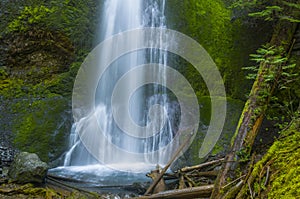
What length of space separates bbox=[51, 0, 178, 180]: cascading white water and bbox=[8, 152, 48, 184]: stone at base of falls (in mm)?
1459

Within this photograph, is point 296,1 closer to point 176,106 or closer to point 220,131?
point 220,131

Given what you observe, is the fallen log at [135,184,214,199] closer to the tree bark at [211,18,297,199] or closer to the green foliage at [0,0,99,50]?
the tree bark at [211,18,297,199]

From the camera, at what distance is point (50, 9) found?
9602 millimetres

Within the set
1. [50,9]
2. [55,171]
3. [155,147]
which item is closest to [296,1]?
[155,147]

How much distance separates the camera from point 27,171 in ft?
18.4

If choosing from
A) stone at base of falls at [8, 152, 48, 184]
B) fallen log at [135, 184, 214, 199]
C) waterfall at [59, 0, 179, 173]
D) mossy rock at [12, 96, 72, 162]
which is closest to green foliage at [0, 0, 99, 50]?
waterfall at [59, 0, 179, 173]

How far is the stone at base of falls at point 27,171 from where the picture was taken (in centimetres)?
557

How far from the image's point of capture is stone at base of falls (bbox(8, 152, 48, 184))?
557 centimetres

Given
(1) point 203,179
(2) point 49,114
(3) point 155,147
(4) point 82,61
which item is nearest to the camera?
(1) point 203,179

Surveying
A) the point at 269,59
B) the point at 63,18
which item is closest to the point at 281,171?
the point at 269,59

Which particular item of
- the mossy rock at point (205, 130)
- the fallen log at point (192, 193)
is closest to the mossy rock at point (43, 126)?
the mossy rock at point (205, 130)

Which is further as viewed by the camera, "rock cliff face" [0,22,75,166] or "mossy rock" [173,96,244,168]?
"rock cliff face" [0,22,75,166]

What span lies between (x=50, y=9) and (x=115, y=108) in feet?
12.8

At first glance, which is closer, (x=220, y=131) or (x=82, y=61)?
(x=220, y=131)
